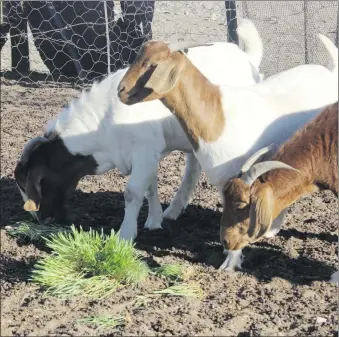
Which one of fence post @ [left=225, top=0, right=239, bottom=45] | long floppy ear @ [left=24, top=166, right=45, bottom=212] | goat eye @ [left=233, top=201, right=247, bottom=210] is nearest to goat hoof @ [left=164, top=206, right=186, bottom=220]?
long floppy ear @ [left=24, top=166, right=45, bottom=212]

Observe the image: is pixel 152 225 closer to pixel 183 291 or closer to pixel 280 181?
pixel 183 291

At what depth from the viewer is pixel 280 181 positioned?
424cm

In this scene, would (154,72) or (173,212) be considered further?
(173,212)

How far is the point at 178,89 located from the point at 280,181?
0.81 m

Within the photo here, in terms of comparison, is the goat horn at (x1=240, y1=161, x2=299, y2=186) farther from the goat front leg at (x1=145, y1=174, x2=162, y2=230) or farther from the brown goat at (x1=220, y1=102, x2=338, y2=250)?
the goat front leg at (x1=145, y1=174, x2=162, y2=230)

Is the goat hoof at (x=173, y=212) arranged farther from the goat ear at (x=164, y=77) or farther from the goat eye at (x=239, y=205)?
the goat ear at (x=164, y=77)

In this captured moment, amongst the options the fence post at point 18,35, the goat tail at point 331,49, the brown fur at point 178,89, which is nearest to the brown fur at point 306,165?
the brown fur at point 178,89

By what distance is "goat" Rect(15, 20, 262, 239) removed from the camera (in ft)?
16.5

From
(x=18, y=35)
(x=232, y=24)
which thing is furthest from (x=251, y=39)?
(x=18, y=35)

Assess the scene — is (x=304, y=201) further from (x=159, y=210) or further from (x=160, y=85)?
(x=160, y=85)

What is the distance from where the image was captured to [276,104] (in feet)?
15.8

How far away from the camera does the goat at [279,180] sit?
13.7 ft

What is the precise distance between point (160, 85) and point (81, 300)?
1.29 metres

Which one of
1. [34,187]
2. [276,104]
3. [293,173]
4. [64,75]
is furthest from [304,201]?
[64,75]
